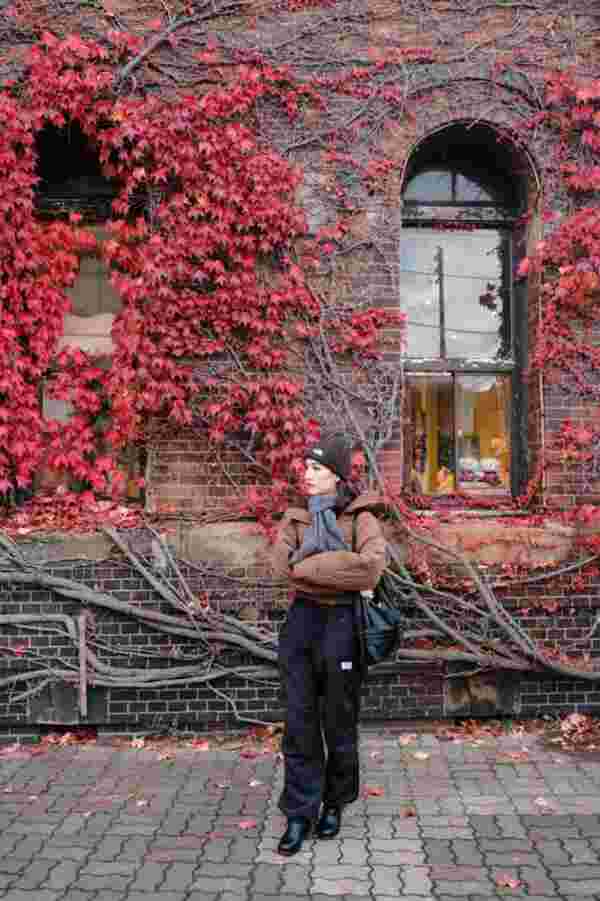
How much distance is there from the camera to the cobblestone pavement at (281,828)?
147 inches

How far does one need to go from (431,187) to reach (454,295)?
2.78 ft

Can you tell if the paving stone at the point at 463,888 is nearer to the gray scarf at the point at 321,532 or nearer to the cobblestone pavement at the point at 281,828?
the cobblestone pavement at the point at 281,828

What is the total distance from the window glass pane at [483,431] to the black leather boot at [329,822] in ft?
9.41

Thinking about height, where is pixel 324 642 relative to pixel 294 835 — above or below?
above

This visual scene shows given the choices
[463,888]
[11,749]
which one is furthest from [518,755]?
[11,749]

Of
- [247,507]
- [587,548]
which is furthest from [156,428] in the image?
[587,548]

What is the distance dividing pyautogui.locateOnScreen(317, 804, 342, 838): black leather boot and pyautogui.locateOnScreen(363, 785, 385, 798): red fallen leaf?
516mm

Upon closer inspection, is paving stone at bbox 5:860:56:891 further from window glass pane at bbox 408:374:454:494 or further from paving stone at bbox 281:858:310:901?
window glass pane at bbox 408:374:454:494

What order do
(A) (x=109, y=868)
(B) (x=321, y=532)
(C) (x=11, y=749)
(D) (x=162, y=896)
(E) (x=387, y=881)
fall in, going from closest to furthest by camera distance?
(D) (x=162, y=896) < (E) (x=387, y=881) < (A) (x=109, y=868) < (B) (x=321, y=532) < (C) (x=11, y=749)

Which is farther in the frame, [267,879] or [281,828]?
[281,828]

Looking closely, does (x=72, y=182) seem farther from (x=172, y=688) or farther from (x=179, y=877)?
(x=179, y=877)

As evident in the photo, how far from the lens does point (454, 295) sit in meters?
6.52

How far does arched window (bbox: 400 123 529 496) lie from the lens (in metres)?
6.44

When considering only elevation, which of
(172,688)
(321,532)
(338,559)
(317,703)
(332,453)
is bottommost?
(172,688)
